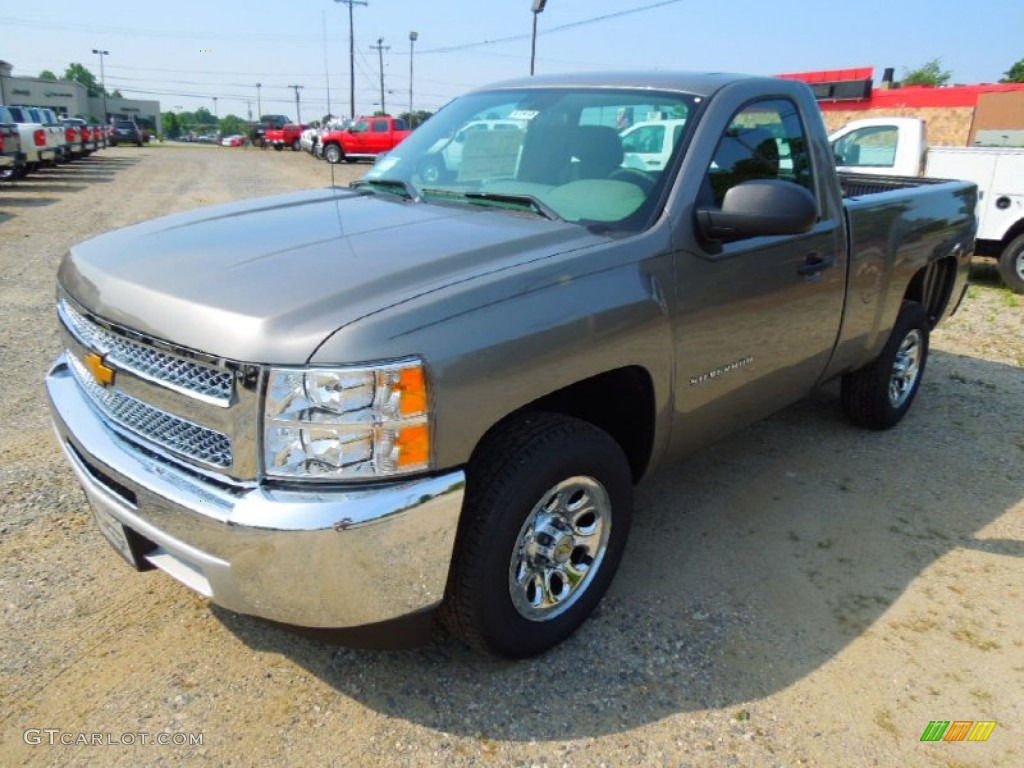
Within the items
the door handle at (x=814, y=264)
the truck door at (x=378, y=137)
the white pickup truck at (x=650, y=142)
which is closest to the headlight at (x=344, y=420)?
the white pickup truck at (x=650, y=142)

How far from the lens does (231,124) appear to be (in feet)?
518

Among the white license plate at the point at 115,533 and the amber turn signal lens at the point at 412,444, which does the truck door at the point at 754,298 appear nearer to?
the amber turn signal lens at the point at 412,444

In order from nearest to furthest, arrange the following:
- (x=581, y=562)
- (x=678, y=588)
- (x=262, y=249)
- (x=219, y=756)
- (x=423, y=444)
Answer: (x=423, y=444) → (x=219, y=756) → (x=262, y=249) → (x=581, y=562) → (x=678, y=588)

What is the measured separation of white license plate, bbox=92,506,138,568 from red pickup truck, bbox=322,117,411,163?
28886 mm

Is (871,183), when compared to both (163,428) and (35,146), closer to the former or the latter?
(163,428)

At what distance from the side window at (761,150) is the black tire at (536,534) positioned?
1.18 m

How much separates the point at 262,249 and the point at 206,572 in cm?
104

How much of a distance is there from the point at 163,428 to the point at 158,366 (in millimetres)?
183

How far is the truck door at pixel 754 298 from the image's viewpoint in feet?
9.41

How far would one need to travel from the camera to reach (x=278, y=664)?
2617mm

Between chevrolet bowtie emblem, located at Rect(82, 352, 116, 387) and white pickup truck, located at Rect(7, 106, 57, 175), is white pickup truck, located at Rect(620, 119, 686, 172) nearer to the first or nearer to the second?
chevrolet bowtie emblem, located at Rect(82, 352, 116, 387)

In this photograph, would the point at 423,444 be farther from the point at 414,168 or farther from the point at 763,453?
the point at 763,453

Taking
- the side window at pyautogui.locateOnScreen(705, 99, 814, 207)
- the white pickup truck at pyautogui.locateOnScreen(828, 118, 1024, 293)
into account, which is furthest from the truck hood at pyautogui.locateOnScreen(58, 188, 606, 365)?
the white pickup truck at pyautogui.locateOnScreen(828, 118, 1024, 293)

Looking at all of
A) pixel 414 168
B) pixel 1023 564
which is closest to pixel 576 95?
pixel 414 168
